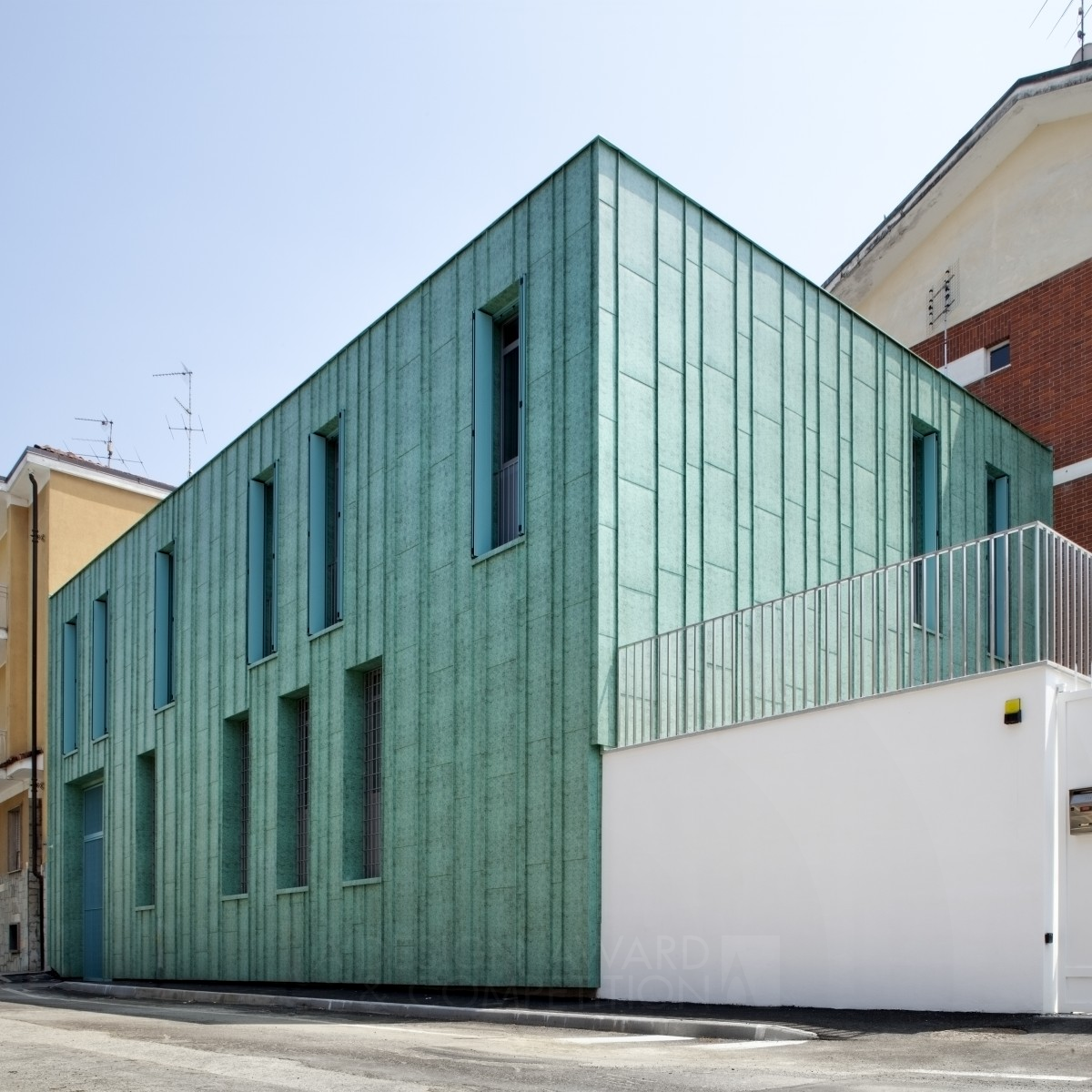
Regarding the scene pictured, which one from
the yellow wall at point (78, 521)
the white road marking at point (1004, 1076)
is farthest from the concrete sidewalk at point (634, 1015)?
the yellow wall at point (78, 521)

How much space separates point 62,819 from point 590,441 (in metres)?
17.9

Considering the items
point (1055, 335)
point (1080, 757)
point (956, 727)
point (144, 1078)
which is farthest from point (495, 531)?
point (1055, 335)

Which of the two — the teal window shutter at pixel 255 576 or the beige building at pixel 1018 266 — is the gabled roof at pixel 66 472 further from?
the beige building at pixel 1018 266

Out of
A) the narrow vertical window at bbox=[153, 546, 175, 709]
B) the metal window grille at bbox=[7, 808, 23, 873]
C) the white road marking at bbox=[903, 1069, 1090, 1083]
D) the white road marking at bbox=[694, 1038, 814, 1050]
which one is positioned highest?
the narrow vertical window at bbox=[153, 546, 175, 709]

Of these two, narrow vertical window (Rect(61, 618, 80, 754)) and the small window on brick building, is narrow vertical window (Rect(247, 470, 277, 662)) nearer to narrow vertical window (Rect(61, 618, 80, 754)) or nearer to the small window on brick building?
narrow vertical window (Rect(61, 618, 80, 754))

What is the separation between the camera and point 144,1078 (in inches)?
271

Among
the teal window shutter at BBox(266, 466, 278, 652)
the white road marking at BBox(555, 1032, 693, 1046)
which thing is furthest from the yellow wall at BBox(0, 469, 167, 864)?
the white road marking at BBox(555, 1032, 693, 1046)

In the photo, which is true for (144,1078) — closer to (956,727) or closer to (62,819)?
(956,727)

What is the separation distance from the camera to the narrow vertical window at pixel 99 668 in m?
25.6

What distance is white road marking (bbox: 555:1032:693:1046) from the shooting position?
9164 millimetres

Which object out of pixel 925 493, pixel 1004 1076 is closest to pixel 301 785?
pixel 925 493

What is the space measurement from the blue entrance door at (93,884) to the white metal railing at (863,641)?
625 inches

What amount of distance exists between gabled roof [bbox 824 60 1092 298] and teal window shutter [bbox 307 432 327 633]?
11.4 m

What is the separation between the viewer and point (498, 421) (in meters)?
15.2
